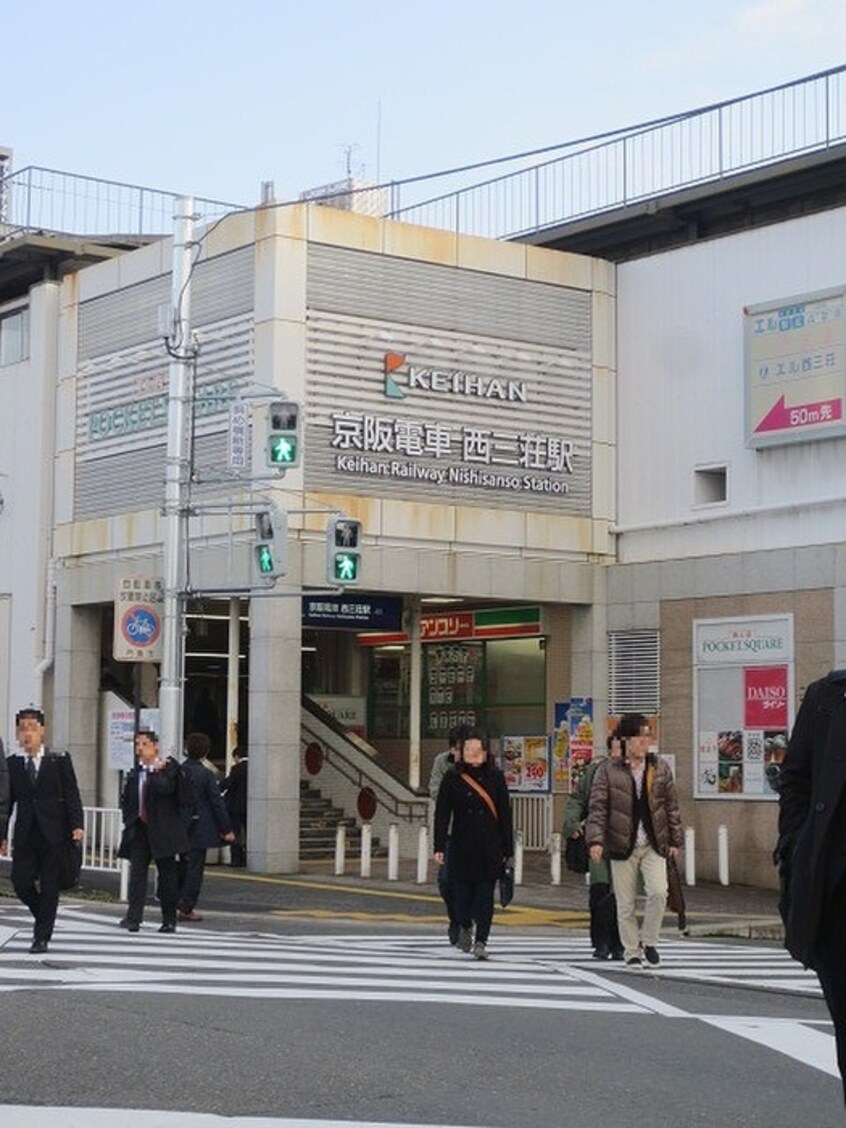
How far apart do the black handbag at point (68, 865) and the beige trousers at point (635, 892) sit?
391 centimetres

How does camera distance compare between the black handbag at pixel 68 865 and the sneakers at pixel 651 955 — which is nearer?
the black handbag at pixel 68 865

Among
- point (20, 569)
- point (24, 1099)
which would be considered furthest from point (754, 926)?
point (20, 569)

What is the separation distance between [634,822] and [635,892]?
1.72 feet

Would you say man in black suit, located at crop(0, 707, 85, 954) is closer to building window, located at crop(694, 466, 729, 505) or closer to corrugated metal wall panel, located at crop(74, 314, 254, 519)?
corrugated metal wall panel, located at crop(74, 314, 254, 519)

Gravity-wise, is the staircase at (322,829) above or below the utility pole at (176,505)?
below

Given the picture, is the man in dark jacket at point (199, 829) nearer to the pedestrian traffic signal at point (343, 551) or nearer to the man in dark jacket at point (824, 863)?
the pedestrian traffic signal at point (343, 551)

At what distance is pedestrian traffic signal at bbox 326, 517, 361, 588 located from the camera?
23.4m

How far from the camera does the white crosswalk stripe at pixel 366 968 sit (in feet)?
40.4

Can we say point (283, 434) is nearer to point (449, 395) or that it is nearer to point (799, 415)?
point (449, 395)

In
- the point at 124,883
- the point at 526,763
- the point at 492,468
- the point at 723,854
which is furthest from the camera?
the point at 526,763

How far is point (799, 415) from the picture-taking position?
85.8 feet

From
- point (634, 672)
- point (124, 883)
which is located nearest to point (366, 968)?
point (124, 883)

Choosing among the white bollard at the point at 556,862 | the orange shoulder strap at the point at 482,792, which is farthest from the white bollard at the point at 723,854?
the orange shoulder strap at the point at 482,792

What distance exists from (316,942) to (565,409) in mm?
13144
